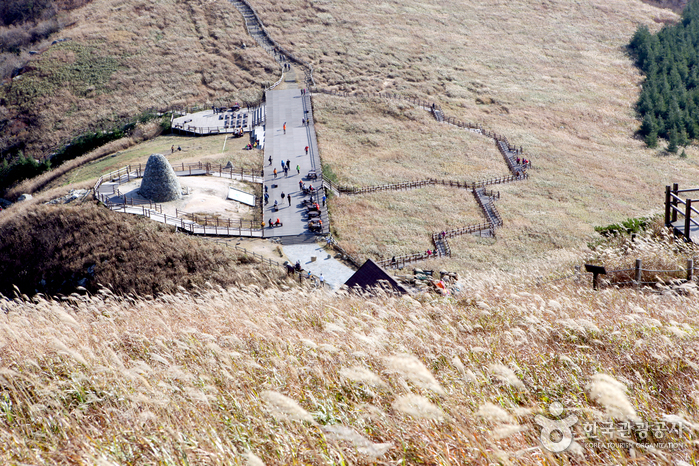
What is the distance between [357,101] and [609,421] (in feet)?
215

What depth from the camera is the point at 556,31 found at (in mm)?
99875

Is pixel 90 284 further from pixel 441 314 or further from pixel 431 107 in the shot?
pixel 431 107

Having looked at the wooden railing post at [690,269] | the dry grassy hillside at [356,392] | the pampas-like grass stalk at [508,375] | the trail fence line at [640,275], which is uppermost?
the pampas-like grass stalk at [508,375]

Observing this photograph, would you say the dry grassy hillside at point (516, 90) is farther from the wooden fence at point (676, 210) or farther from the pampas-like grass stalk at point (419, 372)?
the pampas-like grass stalk at point (419, 372)

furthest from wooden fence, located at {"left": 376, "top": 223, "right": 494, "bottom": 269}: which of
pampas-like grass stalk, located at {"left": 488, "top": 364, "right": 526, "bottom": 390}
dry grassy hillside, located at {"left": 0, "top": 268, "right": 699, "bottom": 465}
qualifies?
pampas-like grass stalk, located at {"left": 488, "top": 364, "right": 526, "bottom": 390}

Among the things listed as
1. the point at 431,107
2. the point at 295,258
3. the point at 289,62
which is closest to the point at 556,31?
the point at 431,107

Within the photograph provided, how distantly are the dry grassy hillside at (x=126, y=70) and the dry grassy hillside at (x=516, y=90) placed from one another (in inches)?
406

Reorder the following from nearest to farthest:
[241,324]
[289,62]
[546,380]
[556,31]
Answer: [546,380] → [241,324] → [289,62] → [556,31]

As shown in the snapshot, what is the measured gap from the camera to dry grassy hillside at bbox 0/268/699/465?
3986 mm

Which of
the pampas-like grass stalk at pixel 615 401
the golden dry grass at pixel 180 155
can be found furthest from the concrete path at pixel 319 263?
the pampas-like grass stalk at pixel 615 401

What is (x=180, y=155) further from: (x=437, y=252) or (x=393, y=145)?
(x=437, y=252)

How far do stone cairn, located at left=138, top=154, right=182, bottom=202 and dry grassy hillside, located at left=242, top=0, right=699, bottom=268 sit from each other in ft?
43.5

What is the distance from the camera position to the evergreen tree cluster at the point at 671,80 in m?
69.1

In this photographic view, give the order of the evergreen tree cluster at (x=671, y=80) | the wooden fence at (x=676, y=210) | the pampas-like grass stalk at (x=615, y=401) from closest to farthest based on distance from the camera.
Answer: the pampas-like grass stalk at (x=615, y=401)
the wooden fence at (x=676, y=210)
the evergreen tree cluster at (x=671, y=80)
